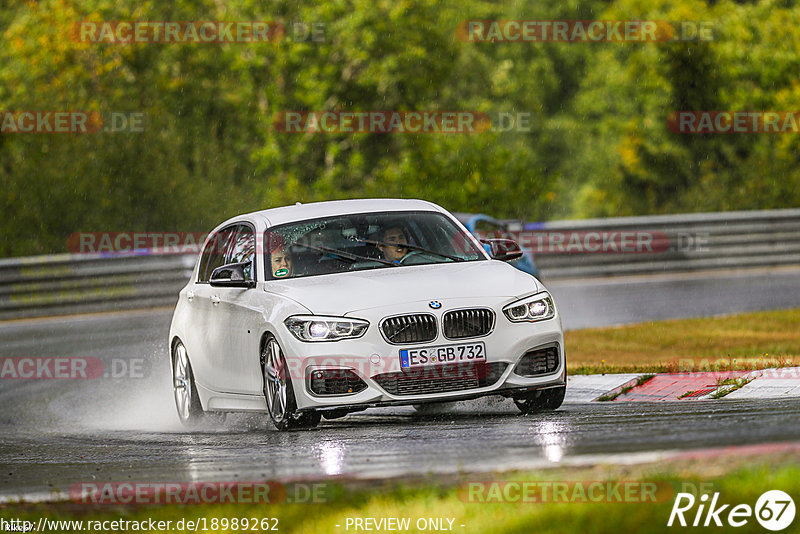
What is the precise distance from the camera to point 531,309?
31.6 feet

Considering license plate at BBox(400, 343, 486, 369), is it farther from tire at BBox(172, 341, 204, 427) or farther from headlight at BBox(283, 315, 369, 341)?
tire at BBox(172, 341, 204, 427)

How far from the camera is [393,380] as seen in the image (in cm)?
920

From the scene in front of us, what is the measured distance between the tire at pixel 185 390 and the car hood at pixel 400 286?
1715mm

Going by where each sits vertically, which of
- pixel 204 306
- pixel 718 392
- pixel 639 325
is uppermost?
pixel 204 306

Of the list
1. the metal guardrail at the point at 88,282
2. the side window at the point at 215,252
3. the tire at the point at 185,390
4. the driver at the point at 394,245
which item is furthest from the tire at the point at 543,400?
the metal guardrail at the point at 88,282

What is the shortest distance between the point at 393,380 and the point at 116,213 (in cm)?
2135

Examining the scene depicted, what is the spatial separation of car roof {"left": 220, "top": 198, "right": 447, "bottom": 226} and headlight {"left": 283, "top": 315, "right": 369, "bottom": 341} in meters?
1.53

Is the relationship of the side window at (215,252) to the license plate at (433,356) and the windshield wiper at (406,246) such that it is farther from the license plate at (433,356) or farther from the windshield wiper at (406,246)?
the license plate at (433,356)

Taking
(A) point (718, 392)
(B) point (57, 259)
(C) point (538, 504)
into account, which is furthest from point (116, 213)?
(C) point (538, 504)

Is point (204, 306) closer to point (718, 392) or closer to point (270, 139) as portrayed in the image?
point (718, 392)

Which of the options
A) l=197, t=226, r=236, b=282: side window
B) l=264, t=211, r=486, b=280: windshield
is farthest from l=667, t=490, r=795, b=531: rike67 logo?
l=197, t=226, r=236, b=282: side window

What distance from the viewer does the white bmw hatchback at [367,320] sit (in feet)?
Result: 30.2

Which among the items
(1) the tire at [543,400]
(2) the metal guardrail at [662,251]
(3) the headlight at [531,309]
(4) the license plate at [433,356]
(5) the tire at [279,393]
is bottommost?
(2) the metal guardrail at [662,251]

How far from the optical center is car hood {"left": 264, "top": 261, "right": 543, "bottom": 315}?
368 inches
